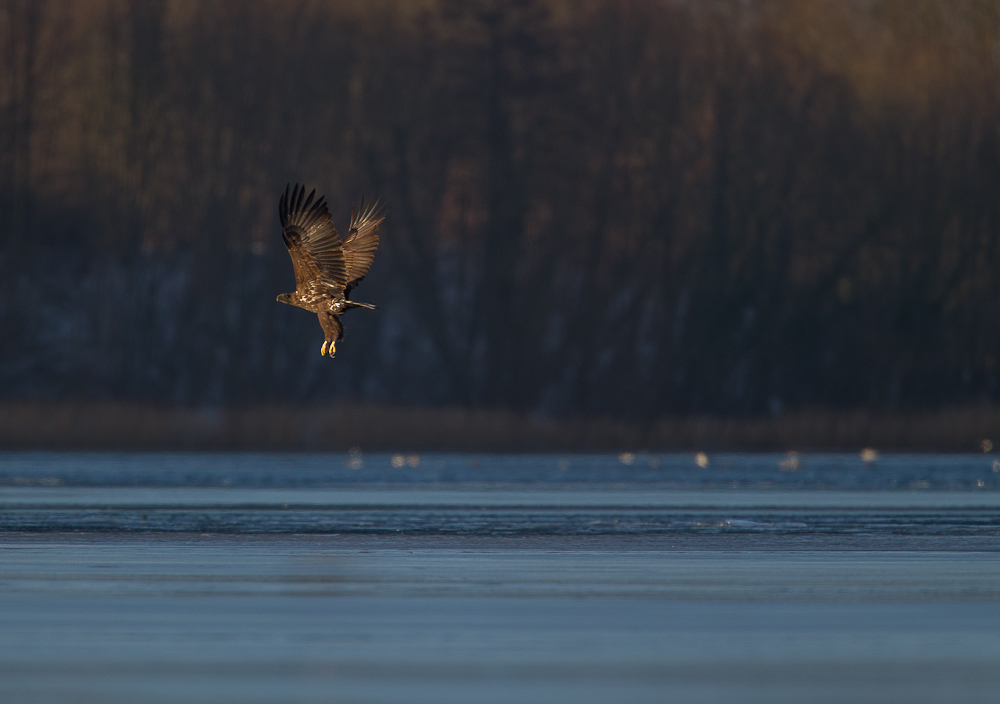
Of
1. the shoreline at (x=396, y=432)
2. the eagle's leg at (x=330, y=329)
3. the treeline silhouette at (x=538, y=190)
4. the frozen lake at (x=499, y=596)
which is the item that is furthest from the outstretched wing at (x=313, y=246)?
the treeline silhouette at (x=538, y=190)

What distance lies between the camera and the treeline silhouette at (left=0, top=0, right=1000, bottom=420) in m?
43.9

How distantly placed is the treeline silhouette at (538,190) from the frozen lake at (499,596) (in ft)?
76.3

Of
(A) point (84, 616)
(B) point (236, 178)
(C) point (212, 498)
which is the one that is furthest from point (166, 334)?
(A) point (84, 616)

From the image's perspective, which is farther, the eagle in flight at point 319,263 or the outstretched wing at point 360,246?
the outstretched wing at point 360,246

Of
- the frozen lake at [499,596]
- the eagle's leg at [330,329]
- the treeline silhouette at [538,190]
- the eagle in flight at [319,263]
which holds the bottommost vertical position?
A: the frozen lake at [499,596]

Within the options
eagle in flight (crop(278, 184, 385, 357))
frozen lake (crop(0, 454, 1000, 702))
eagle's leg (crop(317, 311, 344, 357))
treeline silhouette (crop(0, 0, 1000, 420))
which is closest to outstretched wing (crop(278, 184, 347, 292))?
eagle in flight (crop(278, 184, 385, 357))

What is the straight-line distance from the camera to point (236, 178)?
45562mm

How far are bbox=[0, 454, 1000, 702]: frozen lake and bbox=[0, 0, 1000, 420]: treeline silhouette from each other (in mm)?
23246

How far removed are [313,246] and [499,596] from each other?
4.42 m

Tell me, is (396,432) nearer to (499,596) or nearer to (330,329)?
(330,329)

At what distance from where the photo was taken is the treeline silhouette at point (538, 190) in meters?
43.9

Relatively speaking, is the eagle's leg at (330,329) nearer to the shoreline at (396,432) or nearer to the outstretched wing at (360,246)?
the outstretched wing at (360,246)

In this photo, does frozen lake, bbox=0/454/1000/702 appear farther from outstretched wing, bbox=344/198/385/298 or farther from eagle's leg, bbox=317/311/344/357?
outstretched wing, bbox=344/198/385/298

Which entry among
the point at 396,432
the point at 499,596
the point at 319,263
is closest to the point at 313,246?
the point at 319,263
